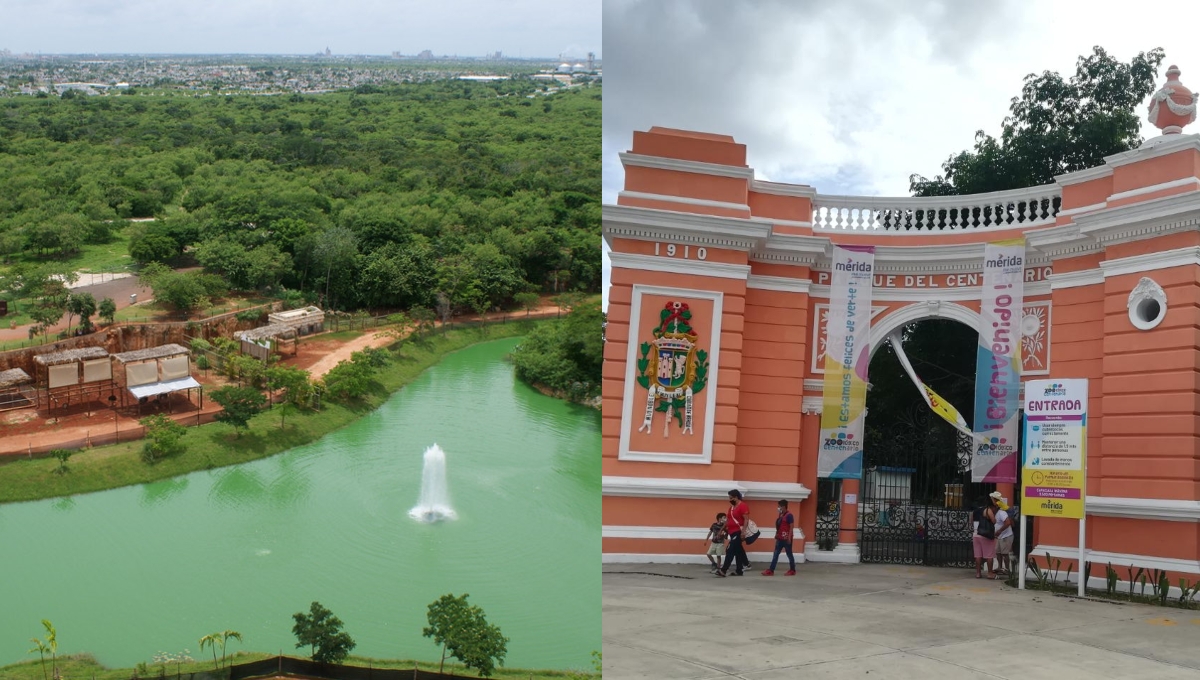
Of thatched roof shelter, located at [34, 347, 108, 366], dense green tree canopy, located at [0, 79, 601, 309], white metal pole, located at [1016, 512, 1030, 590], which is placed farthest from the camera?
dense green tree canopy, located at [0, 79, 601, 309]

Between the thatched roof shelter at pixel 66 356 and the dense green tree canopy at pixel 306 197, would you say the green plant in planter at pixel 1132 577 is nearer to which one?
the thatched roof shelter at pixel 66 356

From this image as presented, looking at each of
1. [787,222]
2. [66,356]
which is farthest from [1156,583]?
[66,356]

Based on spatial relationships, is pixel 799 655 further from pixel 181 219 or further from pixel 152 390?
pixel 181 219

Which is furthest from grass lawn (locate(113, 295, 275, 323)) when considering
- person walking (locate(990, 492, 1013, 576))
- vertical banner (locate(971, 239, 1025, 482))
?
person walking (locate(990, 492, 1013, 576))

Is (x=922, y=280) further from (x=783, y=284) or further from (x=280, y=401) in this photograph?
(x=280, y=401)

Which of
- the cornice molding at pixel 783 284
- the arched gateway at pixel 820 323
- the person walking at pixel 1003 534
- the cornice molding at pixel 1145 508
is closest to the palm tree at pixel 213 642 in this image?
the arched gateway at pixel 820 323

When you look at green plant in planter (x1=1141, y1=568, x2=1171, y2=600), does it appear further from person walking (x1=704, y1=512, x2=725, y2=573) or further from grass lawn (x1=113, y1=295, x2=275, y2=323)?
grass lawn (x1=113, y1=295, x2=275, y2=323)
